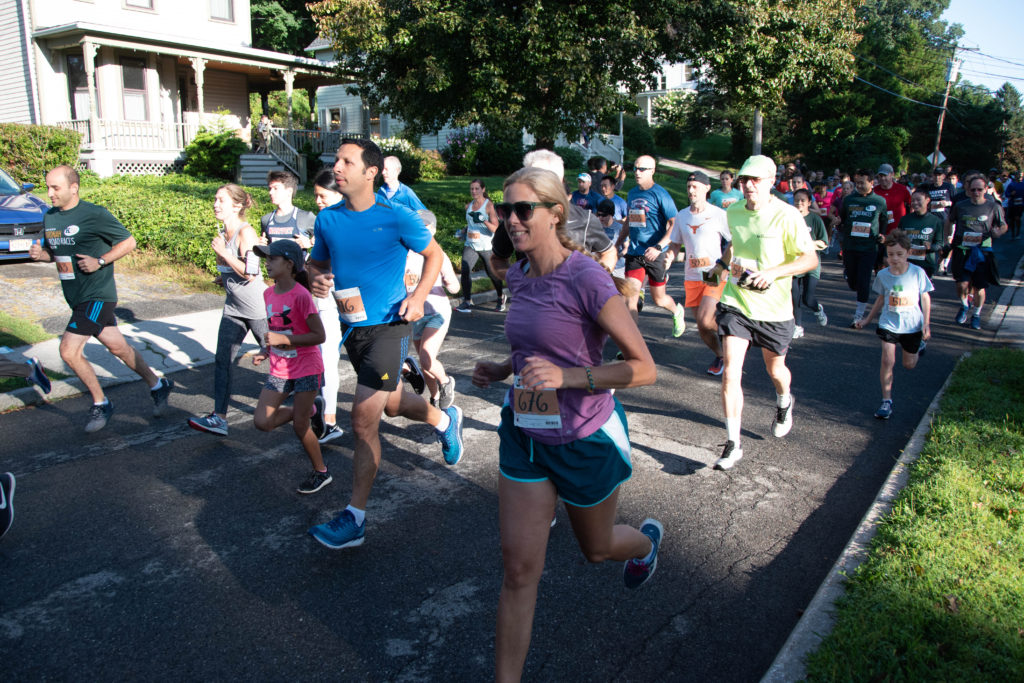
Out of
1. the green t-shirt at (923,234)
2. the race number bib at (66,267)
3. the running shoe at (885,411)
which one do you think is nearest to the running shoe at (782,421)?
the running shoe at (885,411)

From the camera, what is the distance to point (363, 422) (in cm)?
405

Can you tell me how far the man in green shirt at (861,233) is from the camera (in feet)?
34.2

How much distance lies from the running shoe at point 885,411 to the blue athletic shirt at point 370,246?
14.3 feet

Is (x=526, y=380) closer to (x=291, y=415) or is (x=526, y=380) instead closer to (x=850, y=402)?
(x=291, y=415)

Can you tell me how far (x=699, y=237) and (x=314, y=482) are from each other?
4900 millimetres

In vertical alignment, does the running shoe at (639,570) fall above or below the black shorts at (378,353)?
below

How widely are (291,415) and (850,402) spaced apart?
4944 mm

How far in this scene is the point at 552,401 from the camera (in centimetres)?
265

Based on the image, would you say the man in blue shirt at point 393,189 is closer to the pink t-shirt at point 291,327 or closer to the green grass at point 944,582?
the pink t-shirt at point 291,327

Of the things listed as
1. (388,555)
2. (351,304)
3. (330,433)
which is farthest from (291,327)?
(388,555)

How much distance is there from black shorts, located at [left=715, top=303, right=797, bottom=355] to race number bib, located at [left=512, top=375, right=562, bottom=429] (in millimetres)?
3059

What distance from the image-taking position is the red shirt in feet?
37.5

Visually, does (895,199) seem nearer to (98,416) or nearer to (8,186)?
(98,416)

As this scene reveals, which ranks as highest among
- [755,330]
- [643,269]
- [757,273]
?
[757,273]
